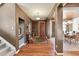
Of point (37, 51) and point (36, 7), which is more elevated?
point (36, 7)

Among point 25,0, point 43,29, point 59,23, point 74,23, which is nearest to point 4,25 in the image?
point 59,23

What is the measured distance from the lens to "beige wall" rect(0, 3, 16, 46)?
5309 millimetres

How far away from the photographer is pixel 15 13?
17.5ft

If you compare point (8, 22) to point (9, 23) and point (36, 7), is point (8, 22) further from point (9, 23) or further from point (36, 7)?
point (36, 7)

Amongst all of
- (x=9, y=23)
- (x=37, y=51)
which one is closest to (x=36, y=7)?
(x=9, y=23)

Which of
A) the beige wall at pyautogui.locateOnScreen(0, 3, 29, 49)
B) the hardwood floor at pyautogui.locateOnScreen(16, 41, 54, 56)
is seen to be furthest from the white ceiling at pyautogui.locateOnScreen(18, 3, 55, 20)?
the hardwood floor at pyautogui.locateOnScreen(16, 41, 54, 56)

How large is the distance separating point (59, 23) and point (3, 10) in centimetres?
258

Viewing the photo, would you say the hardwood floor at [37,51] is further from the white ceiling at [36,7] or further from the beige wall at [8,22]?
the white ceiling at [36,7]

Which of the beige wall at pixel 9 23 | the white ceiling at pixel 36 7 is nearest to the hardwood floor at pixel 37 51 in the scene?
the beige wall at pixel 9 23

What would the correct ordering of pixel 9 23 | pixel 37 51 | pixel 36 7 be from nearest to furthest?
pixel 9 23, pixel 37 51, pixel 36 7

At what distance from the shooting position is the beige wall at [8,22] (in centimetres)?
531

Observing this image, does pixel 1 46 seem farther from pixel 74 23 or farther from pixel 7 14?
pixel 74 23

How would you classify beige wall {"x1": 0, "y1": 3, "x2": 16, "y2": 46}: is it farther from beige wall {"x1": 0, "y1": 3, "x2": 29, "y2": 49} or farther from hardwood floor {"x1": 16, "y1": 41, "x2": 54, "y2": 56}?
hardwood floor {"x1": 16, "y1": 41, "x2": 54, "y2": 56}

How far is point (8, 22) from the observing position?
212 inches
